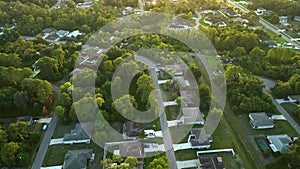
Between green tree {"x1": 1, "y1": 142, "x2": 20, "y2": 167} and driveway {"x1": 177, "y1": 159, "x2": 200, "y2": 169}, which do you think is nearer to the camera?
green tree {"x1": 1, "y1": 142, "x2": 20, "y2": 167}

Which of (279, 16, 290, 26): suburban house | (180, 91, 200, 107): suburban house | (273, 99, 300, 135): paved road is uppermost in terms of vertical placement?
(279, 16, 290, 26): suburban house

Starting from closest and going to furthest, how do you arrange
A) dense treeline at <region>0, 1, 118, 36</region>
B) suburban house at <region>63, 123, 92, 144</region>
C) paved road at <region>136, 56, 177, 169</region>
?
paved road at <region>136, 56, 177, 169</region> → suburban house at <region>63, 123, 92, 144</region> → dense treeline at <region>0, 1, 118, 36</region>

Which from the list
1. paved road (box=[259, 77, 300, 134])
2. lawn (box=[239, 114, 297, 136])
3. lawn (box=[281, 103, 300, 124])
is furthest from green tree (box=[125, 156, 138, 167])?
lawn (box=[281, 103, 300, 124])

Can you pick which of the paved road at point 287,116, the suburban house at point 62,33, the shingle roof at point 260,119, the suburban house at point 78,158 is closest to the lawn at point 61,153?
the suburban house at point 78,158

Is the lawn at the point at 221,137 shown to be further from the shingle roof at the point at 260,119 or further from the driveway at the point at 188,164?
the shingle roof at the point at 260,119

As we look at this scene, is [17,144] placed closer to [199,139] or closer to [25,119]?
[25,119]

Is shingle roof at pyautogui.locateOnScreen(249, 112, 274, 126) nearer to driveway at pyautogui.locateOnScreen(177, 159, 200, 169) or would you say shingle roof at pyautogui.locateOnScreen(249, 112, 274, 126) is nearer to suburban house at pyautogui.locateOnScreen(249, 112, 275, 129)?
suburban house at pyautogui.locateOnScreen(249, 112, 275, 129)

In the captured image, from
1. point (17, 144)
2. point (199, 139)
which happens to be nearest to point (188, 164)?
point (199, 139)
